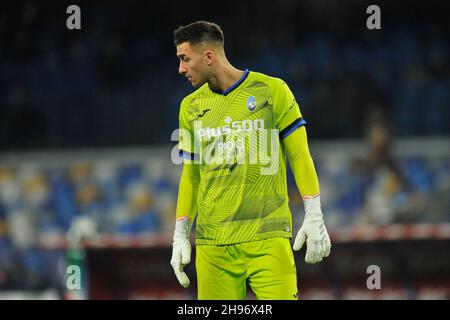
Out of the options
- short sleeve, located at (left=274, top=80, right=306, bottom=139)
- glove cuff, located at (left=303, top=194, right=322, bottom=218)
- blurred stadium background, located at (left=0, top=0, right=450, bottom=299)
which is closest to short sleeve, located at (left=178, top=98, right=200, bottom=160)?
short sleeve, located at (left=274, top=80, right=306, bottom=139)

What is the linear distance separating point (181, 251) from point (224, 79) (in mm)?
973

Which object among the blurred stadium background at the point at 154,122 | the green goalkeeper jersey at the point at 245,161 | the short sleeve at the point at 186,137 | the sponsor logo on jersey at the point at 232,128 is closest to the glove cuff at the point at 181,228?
the green goalkeeper jersey at the point at 245,161

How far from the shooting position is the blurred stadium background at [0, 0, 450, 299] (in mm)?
10555

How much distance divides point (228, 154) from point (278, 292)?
0.77 meters

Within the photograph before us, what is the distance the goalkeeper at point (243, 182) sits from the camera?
4480 millimetres

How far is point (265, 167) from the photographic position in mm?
4555

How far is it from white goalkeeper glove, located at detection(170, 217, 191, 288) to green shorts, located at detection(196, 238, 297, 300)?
133mm

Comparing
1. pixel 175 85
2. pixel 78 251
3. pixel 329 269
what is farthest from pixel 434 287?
pixel 175 85

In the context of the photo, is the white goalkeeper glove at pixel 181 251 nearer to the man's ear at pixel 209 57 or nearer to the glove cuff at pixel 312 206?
the glove cuff at pixel 312 206

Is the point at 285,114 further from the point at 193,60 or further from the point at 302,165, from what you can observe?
the point at 193,60

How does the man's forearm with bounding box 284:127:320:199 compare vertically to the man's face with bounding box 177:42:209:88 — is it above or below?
below

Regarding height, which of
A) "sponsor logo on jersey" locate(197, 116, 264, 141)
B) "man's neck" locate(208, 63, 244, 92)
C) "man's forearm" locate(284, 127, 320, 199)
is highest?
"man's neck" locate(208, 63, 244, 92)
